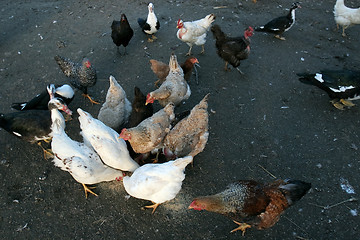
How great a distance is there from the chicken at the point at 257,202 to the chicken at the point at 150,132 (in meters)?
1.11

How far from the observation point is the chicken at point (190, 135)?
3854 mm

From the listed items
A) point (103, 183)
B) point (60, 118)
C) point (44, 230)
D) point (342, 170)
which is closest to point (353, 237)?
point (342, 170)

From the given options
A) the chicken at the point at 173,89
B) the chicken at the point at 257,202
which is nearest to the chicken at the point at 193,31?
the chicken at the point at 173,89

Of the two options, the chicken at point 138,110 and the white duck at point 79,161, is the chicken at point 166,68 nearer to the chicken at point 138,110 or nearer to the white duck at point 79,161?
the chicken at point 138,110

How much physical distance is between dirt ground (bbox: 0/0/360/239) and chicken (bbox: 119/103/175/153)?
0.76 m

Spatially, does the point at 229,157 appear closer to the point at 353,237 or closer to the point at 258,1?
the point at 353,237

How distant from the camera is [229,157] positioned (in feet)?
14.5

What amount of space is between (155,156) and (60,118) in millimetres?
1616

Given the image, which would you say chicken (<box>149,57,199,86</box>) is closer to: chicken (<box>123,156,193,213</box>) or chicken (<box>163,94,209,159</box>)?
chicken (<box>163,94,209,159</box>)

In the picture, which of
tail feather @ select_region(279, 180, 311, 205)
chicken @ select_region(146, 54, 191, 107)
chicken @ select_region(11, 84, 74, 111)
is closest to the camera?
tail feather @ select_region(279, 180, 311, 205)

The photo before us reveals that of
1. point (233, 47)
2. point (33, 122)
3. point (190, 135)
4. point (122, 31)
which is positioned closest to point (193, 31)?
point (233, 47)

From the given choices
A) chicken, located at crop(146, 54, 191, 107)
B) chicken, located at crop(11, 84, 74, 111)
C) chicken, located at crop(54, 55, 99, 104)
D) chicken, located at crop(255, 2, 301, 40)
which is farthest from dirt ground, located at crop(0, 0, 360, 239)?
chicken, located at crop(146, 54, 191, 107)

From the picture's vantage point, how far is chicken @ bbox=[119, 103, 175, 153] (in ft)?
12.3

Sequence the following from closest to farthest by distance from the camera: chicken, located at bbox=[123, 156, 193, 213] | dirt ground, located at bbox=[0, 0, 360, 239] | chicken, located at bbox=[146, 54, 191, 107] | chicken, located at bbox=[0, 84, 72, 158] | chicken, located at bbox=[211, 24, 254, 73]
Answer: chicken, located at bbox=[123, 156, 193, 213] < dirt ground, located at bbox=[0, 0, 360, 239] < chicken, located at bbox=[0, 84, 72, 158] < chicken, located at bbox=[146, 54, 191, 107] < chicken, located at bbox=[211, 24, 254, 73]
